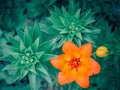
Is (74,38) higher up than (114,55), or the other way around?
(74,38)

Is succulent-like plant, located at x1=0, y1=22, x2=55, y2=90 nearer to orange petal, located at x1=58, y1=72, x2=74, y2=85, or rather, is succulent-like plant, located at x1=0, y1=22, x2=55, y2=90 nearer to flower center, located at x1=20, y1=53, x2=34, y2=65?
flower center, located at x1=20, y1=53, x2=34, y2=65

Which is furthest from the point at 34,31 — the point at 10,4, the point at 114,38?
the point at 10,4

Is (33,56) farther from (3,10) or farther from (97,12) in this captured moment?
(3,10)

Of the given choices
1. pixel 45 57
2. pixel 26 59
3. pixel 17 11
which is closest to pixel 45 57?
pixel 45 57

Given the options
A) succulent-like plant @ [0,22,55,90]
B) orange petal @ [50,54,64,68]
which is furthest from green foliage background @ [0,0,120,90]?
orange petal @ [50,54,64,68]

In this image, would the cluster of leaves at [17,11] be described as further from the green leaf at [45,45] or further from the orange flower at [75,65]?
the orange flower at [75,65]

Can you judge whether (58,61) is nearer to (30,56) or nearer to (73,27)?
(30,56)
